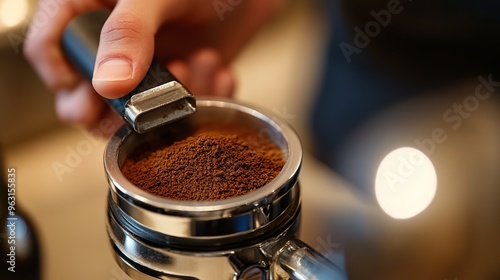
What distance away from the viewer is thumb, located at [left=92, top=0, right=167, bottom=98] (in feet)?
2.27

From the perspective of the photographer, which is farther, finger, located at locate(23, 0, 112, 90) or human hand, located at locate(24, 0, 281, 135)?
finger, located at locate(23, 0, 112, 90)

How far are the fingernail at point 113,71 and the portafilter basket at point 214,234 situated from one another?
0.08 metres

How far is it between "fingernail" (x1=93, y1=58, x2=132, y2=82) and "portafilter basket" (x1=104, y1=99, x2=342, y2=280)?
8 cm

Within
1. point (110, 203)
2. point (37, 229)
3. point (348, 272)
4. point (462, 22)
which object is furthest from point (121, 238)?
point (462, 22)

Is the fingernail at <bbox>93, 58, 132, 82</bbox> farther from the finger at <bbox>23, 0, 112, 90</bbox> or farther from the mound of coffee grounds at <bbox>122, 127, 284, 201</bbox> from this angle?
the finger at <bbox>23, 0, 112, 90</bbox>

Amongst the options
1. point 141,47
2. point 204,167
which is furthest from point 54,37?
point 204,167

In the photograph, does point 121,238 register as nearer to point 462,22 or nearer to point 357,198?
point 357,198

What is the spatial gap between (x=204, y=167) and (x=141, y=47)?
18 centimetres

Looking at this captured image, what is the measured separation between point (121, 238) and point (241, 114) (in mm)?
206

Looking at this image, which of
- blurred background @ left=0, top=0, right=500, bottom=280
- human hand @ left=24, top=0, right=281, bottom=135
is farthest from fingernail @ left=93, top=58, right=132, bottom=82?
blurred background @ left=0, top=0, right=500, bottom=280

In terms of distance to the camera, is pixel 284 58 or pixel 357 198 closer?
pixel 357 198

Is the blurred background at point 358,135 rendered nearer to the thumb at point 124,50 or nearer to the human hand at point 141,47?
the human hand at point 141,47

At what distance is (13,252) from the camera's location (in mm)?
750

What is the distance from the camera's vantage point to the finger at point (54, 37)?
0.92 m
